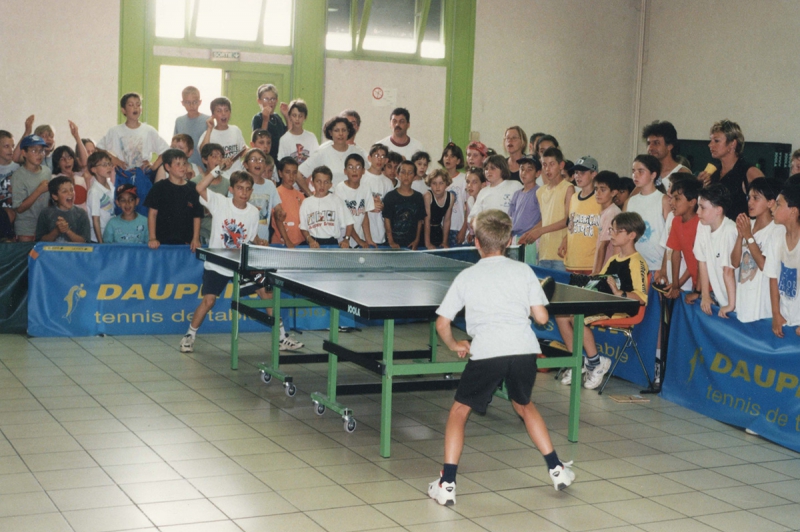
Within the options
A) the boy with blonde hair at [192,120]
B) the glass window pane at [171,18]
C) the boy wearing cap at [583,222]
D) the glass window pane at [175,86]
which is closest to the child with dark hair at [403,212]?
the boy wearing cap at [583,222]

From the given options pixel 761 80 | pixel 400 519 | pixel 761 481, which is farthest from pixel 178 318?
pixel 761 80

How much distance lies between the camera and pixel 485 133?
632 inches

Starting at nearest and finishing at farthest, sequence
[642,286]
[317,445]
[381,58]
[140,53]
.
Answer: [317,445] < [642,286] < [140,53] < [381,58]

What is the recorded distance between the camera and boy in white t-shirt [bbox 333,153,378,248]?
10.6m

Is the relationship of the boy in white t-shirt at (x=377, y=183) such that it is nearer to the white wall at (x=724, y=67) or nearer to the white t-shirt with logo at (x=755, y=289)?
the white t-shirt with logo at (x=755, y=289)

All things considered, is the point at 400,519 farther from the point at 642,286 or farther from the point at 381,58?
the point at 381,58

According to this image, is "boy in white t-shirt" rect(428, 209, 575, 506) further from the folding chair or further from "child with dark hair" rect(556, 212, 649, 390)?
the folding chair

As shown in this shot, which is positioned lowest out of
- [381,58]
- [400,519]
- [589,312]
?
[400,519]

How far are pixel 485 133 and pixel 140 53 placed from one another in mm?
5878

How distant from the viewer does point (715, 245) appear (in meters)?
7.67

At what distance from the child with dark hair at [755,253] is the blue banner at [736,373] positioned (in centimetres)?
15

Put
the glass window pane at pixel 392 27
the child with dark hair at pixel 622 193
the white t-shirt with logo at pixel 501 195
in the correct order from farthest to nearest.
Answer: the glass window pane at pixel 392 27
the white t-shirt with logo at pixel 501 195
the child with dark hair at pixel 622 193

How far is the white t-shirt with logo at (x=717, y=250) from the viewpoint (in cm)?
758

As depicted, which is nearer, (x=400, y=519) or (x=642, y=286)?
(x=400, y=519)
